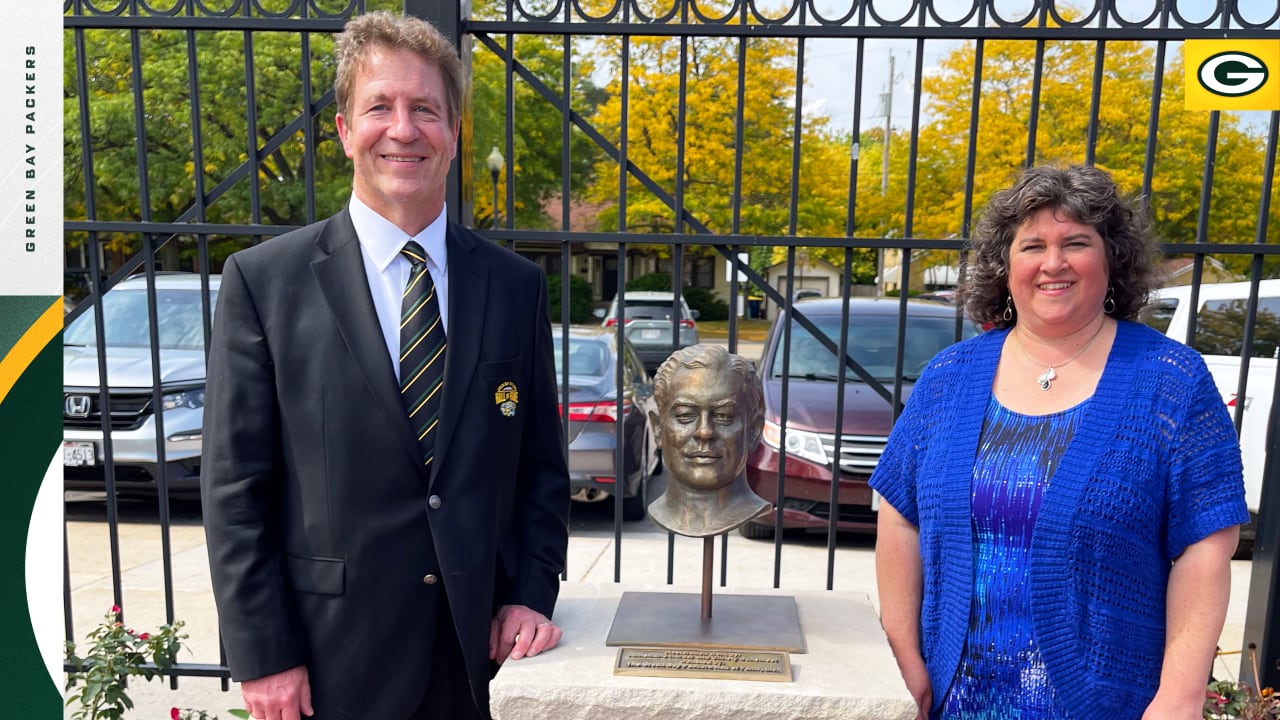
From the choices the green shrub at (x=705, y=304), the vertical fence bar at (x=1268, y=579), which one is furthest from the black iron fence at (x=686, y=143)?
the green shrub at (x=705, y=304)

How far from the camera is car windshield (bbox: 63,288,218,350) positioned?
268 inches

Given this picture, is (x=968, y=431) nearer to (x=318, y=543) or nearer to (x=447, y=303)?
(x=447, y=303)

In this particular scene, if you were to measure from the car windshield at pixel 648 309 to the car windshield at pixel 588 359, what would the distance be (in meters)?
8.26

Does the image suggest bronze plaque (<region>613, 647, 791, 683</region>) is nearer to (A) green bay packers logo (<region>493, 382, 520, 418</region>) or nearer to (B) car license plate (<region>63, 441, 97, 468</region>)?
(A) green bay packers logo (<region>493, 382, 520, 418</region>)

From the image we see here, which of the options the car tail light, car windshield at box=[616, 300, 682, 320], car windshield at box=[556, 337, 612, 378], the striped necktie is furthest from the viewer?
car windshield at box=[616, 300, 682, 320]

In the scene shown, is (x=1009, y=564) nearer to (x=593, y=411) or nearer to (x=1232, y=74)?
(x=1232, y=74)

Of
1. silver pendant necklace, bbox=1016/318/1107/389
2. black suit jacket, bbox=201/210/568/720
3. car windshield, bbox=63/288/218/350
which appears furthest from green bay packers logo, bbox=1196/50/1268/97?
car windshield, bbox=63/288/218/350

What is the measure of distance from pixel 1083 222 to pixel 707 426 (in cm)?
98

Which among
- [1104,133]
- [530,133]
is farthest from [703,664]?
[530,133]

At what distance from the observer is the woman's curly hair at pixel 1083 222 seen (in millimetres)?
2029

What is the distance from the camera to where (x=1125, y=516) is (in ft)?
6.29

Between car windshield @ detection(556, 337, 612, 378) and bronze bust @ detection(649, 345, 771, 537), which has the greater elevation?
bronze bust @ detection(649, 345, 771, 537)

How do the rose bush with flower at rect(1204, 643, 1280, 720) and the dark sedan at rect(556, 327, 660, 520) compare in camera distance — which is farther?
the dark sedan at rect(556, 327, 660, 520)

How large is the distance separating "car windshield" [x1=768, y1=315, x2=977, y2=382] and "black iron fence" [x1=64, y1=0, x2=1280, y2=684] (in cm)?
40
